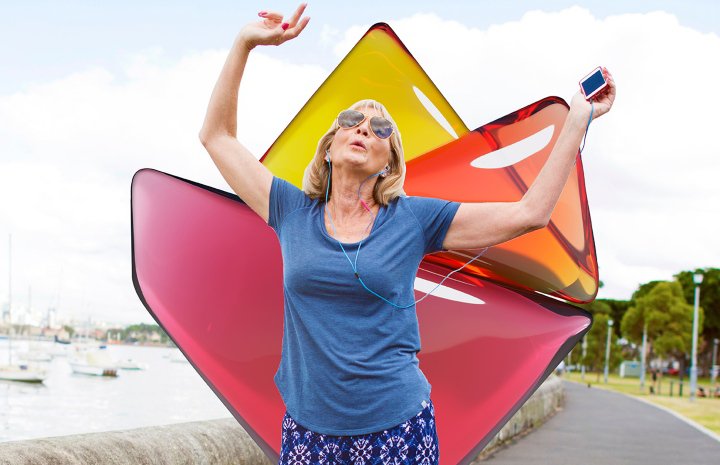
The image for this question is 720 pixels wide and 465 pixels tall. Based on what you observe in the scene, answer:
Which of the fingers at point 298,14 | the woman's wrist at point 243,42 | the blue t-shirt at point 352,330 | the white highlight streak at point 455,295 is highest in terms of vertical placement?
the fingers at point 298,14

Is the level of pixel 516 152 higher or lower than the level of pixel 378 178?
higher

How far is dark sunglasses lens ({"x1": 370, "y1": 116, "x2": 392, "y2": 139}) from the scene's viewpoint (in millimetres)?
2160

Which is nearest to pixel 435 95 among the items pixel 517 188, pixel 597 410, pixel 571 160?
pixel 517 188

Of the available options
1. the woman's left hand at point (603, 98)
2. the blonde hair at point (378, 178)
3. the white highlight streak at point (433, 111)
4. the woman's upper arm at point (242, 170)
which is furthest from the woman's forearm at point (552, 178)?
the white highlight streak at point (433, 111)

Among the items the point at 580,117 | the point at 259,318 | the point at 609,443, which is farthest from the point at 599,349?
the point at 580,117

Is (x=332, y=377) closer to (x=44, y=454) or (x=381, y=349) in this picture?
(x=381, y=349)

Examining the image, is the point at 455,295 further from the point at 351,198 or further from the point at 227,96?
the point at 227,96

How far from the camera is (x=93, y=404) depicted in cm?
6456

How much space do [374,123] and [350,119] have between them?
66mm

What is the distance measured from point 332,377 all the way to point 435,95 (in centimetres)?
203

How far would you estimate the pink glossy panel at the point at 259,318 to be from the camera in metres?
3.26

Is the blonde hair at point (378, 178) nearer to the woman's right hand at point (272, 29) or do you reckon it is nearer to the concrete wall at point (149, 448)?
the woman's right hand at point (272, 29)

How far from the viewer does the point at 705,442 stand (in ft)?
37.2

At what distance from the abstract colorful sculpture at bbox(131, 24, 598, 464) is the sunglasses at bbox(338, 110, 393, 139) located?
131 centimetres
